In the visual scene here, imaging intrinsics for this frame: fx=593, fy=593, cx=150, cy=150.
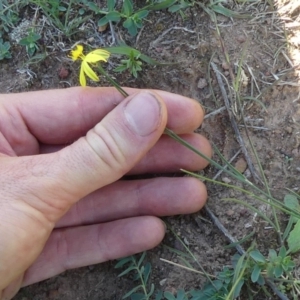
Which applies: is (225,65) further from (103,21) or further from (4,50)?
(4,50)

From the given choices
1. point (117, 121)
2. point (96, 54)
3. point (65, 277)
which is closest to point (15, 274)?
point (65, 277)

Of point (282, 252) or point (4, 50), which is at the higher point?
point (4, 50)

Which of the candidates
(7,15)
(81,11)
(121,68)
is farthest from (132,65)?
(7,15)

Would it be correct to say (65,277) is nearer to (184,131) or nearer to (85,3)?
(184,131)

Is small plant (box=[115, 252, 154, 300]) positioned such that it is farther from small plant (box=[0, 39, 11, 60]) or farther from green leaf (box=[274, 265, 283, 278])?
small plant (box=[0, 39, 11, 60])

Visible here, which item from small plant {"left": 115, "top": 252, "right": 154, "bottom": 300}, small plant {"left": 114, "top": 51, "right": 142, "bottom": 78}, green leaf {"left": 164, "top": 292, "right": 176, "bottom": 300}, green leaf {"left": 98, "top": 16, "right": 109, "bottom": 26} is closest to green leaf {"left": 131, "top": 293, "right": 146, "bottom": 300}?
small plant {"left": 115, "top": 252, "right": 154, "bottom": 300}
